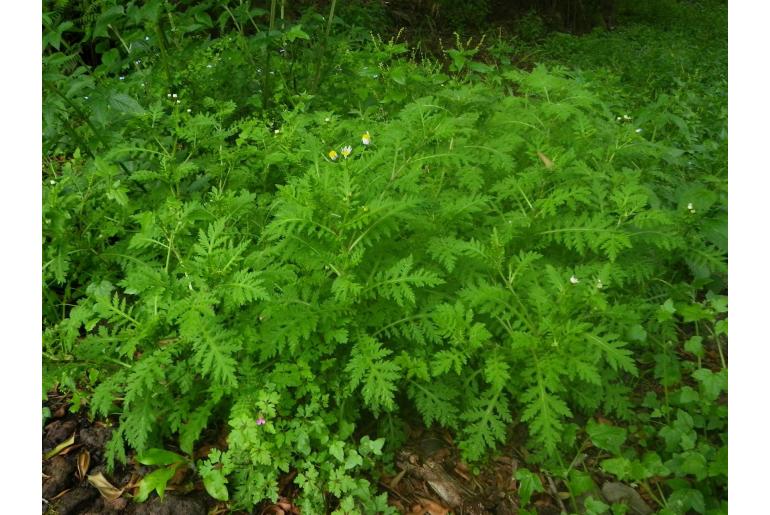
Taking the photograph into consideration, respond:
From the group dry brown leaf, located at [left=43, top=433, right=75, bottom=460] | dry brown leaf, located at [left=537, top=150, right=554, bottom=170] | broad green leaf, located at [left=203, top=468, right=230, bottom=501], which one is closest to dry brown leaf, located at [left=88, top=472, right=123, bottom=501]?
dry brown leaf, located at [left=43, top=433, right=75, bottom=460]

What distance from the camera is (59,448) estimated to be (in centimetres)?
198

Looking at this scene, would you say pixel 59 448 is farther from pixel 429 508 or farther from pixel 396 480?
pixel 429 508

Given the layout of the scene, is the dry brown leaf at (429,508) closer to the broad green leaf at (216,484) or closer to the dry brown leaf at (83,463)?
the broad green leaf at (216,484)

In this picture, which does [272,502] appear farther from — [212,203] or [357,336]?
[212,203]

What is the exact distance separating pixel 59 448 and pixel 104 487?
0.89 ft

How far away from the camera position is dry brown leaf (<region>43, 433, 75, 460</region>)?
1.95 metres

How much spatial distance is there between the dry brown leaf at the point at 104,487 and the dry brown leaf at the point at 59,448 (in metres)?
0.18

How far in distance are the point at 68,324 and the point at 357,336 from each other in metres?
1.05

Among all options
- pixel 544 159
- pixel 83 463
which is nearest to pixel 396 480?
pixel 83 463

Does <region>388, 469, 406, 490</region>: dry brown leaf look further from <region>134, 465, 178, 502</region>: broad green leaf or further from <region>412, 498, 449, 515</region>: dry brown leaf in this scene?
<region>134, 465, 178, 502</region>: broad green leaf

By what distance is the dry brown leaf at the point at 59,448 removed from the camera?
1.95m

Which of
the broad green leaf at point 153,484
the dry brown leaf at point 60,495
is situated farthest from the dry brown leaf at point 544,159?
the dry brown leaf at point 60,495

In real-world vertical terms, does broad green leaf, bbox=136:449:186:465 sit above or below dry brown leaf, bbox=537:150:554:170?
below

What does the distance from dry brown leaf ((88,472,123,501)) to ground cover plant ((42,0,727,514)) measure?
6 cm
